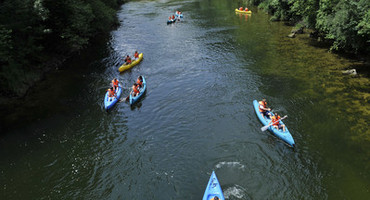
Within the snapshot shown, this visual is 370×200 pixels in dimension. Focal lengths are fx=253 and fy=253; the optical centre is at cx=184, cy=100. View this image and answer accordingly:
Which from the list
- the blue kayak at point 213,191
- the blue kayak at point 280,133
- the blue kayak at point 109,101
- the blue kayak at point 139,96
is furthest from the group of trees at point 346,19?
the blue kayak at point 109,101

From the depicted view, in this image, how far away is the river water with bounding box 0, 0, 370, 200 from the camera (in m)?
12.0

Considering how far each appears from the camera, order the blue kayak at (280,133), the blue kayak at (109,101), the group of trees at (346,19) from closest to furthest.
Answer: the blue kayak at (280,133) → the blue kayak at (109,101) → the group of trees at (346,19)

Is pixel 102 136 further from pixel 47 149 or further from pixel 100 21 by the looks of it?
pixel 100 21

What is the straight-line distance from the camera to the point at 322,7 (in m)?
23.8

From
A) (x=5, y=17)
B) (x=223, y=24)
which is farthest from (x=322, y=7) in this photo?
(x=5, y=17)

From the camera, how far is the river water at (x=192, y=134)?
39.5 ft

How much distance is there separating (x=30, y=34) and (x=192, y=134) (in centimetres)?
1556

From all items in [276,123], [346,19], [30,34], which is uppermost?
[30,34]

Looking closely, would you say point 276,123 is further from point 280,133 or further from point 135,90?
point 135,90

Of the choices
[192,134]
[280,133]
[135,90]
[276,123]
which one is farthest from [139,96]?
[280,133]

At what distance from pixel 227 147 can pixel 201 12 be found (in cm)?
4043

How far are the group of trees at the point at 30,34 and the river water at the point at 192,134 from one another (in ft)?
5.61

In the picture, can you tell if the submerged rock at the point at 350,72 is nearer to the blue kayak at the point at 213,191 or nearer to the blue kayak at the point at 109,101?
the blue kayak at the point at 213,191

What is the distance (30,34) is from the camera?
20.3 metres
